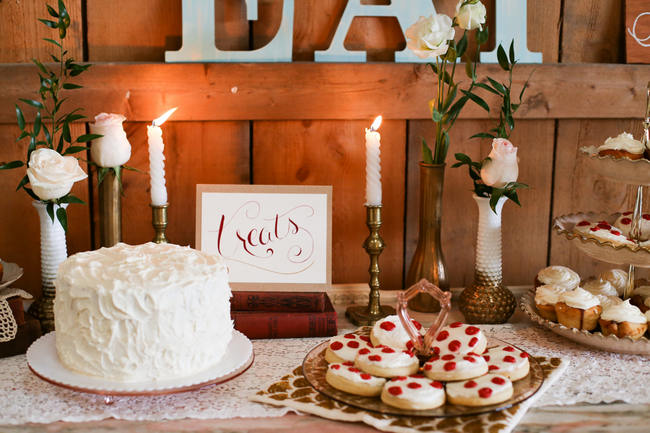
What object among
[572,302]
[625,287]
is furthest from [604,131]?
[572,302]

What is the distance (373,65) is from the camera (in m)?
1.44

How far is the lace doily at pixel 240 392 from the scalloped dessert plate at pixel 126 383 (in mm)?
49

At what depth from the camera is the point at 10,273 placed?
51.3 inches

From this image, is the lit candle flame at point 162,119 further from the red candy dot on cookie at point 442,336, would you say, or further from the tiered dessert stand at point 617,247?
the tiered dessert stand at point 617,247

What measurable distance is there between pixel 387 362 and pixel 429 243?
448 mm

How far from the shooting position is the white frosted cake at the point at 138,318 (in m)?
0.94

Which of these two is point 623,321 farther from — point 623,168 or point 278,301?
point 278,301

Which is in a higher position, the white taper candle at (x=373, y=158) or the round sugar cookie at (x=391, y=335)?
the white taper candle at (x=373, y=158)

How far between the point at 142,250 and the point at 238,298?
0.23 m

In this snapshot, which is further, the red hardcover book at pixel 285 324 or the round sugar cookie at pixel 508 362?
the red hardcover book at pixel 285 324

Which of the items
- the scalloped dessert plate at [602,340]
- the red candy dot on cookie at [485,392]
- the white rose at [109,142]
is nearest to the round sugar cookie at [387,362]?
the red candy dot on cookie at [485,392]

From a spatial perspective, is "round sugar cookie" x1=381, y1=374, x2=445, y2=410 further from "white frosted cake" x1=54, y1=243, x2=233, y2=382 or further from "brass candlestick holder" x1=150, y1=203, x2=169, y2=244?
"brass candlestick holder" x1=150, y1=203, x2=169, y2=244

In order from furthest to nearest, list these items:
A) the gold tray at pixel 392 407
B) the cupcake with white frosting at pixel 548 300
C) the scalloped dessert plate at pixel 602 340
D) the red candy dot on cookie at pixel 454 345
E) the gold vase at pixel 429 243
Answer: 1. the gold vase at pixel 429 243
2. the cupcake with white frosting at pixel 548 300
3. the scalloped dessert plate at pixel 602 340
4. the red candy dot on cookie at pixel 454 345
5. the gold tray at pixel 392 407

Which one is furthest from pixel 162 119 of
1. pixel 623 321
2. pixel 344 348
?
pixel 623 321
